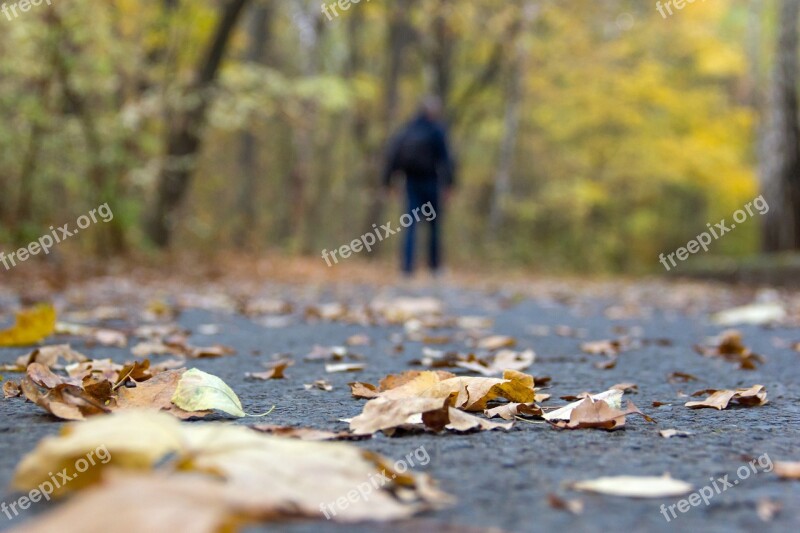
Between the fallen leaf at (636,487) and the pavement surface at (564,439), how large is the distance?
0.02 metres

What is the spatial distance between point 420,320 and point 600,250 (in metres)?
22.3

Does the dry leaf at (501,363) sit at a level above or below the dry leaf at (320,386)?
below

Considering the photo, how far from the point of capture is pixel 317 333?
4.47m

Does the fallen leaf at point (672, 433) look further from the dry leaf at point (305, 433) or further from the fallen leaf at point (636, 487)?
the dry leaf at point (305, 433)

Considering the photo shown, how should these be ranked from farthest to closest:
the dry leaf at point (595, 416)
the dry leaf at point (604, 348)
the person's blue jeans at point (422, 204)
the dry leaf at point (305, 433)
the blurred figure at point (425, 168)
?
the blurred figure at point (425, 168), the person's blue jeans at point (422, 204), the dry leaf at point (604, 348), the dry leaf at point (595, 416), the dry leaf at point (305, 433)

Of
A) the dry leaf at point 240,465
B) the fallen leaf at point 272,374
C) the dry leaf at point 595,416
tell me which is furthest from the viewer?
the fallen leaf at point 272,374

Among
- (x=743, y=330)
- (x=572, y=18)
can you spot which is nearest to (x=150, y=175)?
(x=743, y=330)

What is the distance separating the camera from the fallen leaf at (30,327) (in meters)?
3.28

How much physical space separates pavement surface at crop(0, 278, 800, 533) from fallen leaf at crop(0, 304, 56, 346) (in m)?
0.09

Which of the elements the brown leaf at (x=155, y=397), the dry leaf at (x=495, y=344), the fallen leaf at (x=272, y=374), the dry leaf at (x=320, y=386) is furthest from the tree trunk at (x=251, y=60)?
the brown leaf at (x=155, y=397)

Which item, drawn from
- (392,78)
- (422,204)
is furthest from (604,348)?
(392,78)

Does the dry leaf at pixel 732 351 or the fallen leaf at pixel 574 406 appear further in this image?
the dry leaf at pixel 732 351

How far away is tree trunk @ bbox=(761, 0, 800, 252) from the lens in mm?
10211

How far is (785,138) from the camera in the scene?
33.5ft
